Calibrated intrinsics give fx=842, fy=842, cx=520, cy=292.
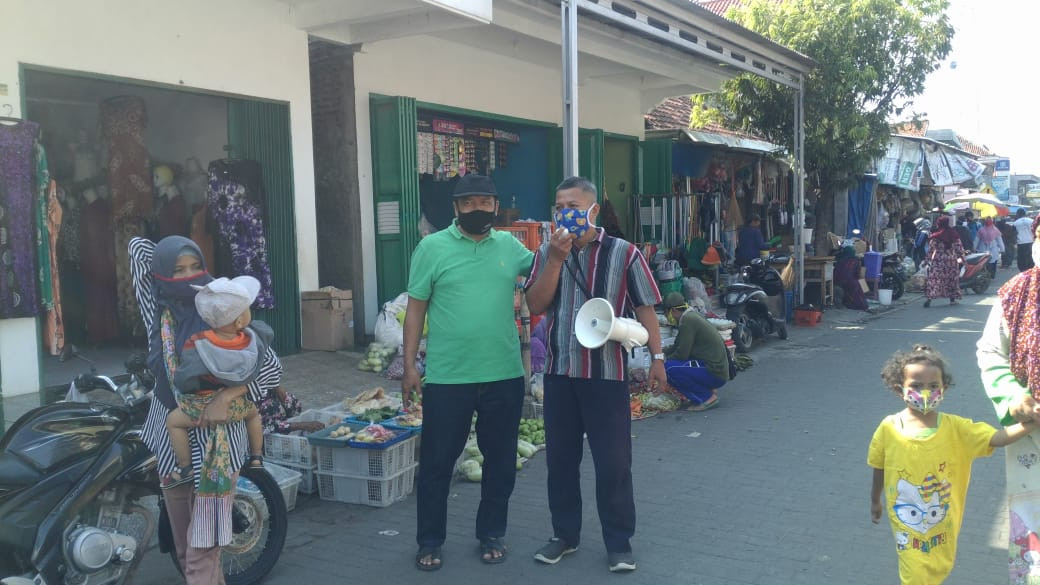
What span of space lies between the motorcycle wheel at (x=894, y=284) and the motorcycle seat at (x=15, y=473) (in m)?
16.2

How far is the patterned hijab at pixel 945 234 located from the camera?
15211 mm

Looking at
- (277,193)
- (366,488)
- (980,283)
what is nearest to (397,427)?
(366,488)

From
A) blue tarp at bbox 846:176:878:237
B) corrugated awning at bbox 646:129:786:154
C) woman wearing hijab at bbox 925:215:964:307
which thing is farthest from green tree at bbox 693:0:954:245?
blue tarp at bbox 846:176:878:237

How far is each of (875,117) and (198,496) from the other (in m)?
14.3

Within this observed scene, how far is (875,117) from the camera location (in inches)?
589

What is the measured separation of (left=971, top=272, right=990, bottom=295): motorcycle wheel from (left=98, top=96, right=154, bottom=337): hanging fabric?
16215 millimetres

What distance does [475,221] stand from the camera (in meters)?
4.16

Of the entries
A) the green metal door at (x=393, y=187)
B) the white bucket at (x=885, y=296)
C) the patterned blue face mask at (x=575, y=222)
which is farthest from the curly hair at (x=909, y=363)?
the white bucket at (x=885, y=296)

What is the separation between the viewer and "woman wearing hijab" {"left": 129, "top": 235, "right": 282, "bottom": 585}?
3.49 m

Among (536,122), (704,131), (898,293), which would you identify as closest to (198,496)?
→ (536,122)

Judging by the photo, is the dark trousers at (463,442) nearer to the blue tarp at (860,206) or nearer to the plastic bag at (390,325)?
the plastic bag at (390,325)

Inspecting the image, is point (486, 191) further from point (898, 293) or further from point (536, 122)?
point (898, 293)

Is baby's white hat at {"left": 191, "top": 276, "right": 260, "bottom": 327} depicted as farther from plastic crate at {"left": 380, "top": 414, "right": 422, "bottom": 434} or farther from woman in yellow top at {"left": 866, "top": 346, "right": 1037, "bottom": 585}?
woman in yellow top at {"left": 866, "top": 346, "right": 1037, "bottom": 585}

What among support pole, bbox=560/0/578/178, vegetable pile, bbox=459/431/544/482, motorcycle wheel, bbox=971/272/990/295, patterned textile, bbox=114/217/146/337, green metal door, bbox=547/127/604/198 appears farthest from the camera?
motorcycle wheel, bbox=971/272/990/295
